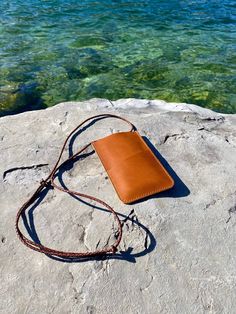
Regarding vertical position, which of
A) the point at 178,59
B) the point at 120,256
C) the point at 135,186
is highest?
the point at 135,186

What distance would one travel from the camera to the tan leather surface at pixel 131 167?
11.2ft

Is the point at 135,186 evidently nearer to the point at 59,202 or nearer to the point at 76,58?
the point at 59,202

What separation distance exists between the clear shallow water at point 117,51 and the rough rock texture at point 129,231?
118 inches

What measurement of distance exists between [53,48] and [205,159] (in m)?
6.82

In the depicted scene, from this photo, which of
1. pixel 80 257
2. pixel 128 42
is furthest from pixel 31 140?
pixel 128 42

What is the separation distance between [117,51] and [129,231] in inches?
283

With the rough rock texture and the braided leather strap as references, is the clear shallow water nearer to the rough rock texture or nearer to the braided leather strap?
the rough rock texture

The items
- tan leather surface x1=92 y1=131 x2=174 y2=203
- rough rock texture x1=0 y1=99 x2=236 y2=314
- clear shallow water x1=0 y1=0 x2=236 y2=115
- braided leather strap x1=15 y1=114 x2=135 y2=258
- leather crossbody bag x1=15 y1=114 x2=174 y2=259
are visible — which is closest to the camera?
rough rock texture x1=0 y1=99 x2=236 y2=314

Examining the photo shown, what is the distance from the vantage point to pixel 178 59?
8.98 meters

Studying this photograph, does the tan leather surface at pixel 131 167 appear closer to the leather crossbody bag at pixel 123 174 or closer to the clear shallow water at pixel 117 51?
the leather crossbody bag at pixel 123 174

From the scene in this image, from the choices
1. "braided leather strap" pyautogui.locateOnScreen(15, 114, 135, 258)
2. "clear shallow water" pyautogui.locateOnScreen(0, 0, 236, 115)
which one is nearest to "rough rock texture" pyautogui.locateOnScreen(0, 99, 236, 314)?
"braided leather strap" pyautogui.locateOnScreen(15, 114, 135, 258)

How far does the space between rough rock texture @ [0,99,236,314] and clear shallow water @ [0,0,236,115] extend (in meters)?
2.99

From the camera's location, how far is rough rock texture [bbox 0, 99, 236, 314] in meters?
2.73

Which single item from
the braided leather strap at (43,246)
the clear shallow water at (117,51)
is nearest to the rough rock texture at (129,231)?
the braided leather strap at (43,246)
